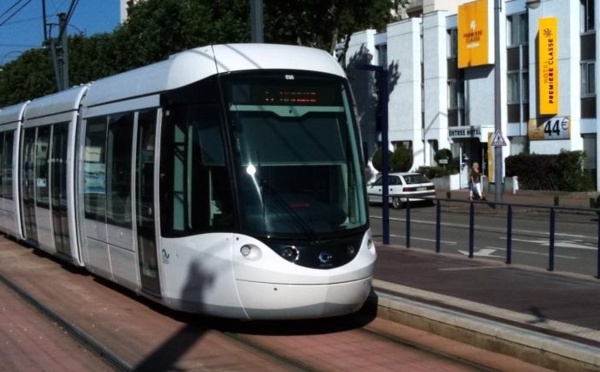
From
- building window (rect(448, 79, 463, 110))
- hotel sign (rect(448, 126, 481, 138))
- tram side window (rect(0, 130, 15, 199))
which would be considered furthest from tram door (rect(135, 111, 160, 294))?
building window (rect(448, 79, 463, 110))

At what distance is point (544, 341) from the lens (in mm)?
7957

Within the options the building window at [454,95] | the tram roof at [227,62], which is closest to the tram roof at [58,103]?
the tram roof at [227,62]

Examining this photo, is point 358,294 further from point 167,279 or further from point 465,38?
point 465,38

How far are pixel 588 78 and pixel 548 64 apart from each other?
6.65 feet

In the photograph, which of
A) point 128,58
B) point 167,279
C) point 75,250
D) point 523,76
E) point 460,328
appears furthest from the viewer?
point 523,76

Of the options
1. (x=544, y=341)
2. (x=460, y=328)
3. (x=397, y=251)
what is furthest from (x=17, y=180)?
(x=544, y=341)

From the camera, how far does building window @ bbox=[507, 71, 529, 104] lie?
44.5 metres

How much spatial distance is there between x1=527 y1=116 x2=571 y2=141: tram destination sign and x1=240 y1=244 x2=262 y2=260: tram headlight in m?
35.3

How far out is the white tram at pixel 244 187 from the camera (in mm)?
8891

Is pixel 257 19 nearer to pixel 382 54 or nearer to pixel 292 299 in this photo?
pixel 292 299

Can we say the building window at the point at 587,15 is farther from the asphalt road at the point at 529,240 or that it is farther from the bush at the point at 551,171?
the asphalt road at the point at 529,240

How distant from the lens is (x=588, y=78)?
40.9 metres

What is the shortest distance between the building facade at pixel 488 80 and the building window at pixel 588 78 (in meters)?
0.05

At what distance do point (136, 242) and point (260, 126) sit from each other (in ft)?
7.91
